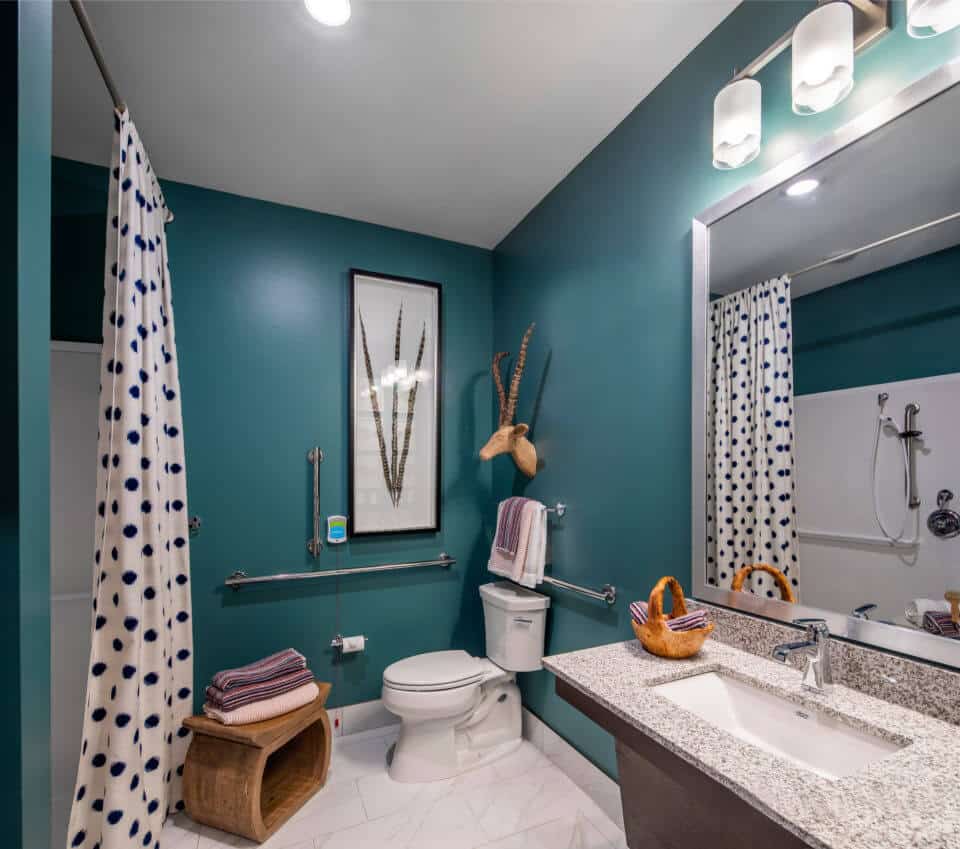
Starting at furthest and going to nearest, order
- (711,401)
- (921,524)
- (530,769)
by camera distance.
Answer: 1. (530,769)
2. (711,401)
3. (921,524)

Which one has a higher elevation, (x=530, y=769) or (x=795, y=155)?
(x=795, y=155)

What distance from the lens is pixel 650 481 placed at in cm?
181

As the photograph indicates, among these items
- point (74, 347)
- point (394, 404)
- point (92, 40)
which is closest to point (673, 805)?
point (394, 404)

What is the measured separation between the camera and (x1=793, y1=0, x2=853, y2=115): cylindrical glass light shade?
109 cm

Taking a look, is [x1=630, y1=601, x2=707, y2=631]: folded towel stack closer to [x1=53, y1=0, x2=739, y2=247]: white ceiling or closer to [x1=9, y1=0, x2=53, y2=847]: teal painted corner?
[x1=9, y1=0, x2=53, y2=847]: teal painted corner

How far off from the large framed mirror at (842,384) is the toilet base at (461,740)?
127 centimetres

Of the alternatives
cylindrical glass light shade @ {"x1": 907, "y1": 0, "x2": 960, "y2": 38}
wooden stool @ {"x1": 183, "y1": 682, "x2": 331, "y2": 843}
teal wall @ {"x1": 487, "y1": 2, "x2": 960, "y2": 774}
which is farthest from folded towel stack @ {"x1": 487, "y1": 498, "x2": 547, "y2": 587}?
cylindrical glass light shade @ {"x1": 907, "y1": 0, "x2": 960, "y2": 38}

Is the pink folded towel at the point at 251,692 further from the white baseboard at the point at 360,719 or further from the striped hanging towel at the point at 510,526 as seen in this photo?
the striped hanging towel at the point at 510,526

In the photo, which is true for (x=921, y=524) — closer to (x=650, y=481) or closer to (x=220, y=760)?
(x=650, y=481)

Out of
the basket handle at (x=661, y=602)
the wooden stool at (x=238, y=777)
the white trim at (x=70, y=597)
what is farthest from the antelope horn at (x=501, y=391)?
the white trim at (x=70, y=597)

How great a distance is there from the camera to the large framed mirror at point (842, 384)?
→ 106 cm

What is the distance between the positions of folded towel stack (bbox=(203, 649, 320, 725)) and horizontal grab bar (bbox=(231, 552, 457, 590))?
39 cm

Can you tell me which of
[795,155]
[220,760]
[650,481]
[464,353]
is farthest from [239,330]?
[795,155]

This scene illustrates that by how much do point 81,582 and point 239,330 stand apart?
1250mm
